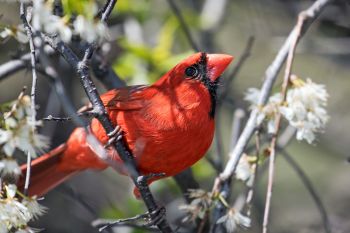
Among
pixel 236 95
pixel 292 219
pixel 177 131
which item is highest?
pixel 236 95

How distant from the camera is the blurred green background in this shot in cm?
443

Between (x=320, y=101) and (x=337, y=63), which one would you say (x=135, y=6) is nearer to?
(x=337, y=63)

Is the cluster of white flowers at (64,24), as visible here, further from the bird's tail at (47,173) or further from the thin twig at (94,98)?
the bird's tail at (47,173)

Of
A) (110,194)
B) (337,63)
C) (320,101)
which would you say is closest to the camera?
(320,101)

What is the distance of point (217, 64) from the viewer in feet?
10.6

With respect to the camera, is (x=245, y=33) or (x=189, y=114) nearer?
(x=189, y=114)

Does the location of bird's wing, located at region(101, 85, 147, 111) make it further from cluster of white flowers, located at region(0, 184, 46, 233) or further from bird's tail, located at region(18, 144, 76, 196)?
cluster of white flowers, located at region(0, 184, 46, 233)

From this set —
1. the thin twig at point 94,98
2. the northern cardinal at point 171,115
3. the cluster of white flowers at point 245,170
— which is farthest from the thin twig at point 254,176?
the thin twig at point 94,98

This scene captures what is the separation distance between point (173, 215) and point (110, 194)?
111 cm

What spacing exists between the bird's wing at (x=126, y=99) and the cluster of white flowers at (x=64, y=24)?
101 centimetres

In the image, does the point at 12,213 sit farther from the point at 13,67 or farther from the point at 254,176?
the point at 13,67

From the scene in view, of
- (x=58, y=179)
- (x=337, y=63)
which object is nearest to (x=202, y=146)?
(x=58, y=179)

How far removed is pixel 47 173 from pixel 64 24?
1.73 meters

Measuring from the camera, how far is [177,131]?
3107 millimetres
